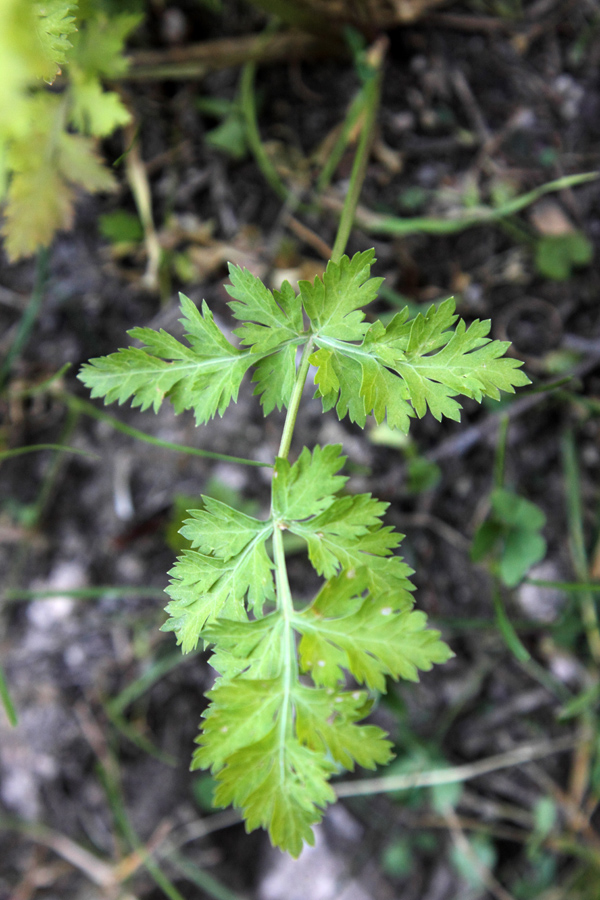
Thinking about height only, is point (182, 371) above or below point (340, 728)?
above

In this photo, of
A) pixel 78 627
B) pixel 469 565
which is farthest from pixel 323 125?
pixel 78 627

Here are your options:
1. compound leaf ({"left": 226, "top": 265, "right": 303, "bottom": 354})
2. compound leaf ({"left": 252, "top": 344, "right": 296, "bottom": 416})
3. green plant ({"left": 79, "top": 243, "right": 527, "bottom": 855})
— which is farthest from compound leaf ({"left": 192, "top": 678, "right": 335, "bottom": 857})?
compound leaf ({"left": 226, "top": 265, "right": 303, "bottom": 354})

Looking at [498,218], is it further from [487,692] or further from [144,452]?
[487,692]

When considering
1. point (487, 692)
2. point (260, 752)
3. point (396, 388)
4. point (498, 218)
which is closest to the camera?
point (260, 752)

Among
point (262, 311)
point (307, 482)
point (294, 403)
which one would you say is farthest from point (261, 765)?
point (262, 311)

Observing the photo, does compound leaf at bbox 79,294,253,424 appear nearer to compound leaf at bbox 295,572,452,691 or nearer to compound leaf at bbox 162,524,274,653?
compound leaf at bbox 162,524,274,653

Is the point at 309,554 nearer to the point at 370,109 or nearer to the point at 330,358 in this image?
the point at 330,358
